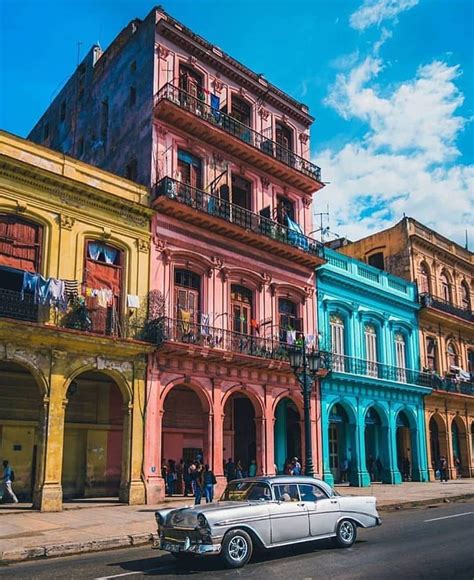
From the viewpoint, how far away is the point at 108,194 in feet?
64.8

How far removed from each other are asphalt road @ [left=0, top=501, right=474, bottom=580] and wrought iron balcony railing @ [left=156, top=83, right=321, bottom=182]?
52.1 feet

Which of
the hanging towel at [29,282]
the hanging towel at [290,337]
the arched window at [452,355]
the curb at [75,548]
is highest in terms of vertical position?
the arched window at [452,355]

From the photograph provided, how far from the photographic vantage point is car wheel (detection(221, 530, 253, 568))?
9195 millimetres

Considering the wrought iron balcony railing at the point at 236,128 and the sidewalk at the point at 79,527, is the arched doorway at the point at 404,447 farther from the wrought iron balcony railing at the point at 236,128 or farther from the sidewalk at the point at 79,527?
the wrought iron balcony railing at the point at 236,128

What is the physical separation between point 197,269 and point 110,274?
3.52 m

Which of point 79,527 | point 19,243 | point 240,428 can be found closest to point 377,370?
point 240,428

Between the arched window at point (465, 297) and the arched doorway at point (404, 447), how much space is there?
33.8ft

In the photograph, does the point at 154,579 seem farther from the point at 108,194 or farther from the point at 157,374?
the point at 108,194

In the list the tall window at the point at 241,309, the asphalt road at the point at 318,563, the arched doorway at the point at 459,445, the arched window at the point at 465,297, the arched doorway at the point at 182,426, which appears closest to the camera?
the asphalt road at the point at 318,563

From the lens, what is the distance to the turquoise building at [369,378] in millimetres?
26641

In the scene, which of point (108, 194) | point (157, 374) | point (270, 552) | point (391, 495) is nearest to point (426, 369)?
point (391, 495)

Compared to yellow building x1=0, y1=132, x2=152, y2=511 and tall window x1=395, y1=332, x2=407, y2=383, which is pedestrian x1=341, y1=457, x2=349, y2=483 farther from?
yellow building x1=0, y1=132, x2=152, y2=511

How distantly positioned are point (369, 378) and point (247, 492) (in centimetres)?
1791

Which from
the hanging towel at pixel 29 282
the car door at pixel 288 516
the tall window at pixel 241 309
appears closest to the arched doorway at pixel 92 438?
the hanging towel at pixel 29 282
